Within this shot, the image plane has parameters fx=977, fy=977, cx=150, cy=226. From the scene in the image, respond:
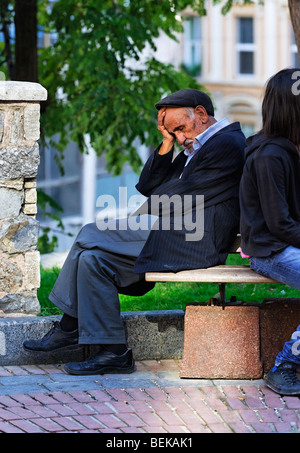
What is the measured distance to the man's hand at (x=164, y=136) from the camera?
5.60 meters

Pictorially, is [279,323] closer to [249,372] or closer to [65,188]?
[249,372]

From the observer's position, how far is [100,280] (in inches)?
211

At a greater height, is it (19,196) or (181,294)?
(19,196)

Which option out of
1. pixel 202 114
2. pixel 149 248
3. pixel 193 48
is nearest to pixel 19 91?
pixel 202 114

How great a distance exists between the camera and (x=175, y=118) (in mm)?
5578

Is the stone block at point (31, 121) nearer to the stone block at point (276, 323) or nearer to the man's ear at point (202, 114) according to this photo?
the man's ear at point (202, 114)

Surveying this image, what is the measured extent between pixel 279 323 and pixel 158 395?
2.73ft

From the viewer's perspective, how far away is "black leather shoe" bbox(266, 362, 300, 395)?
16.3 ft

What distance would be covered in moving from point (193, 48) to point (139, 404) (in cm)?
3072

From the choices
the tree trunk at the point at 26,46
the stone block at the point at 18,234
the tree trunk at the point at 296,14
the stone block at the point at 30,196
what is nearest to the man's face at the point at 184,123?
the stone block at the point at 30,196

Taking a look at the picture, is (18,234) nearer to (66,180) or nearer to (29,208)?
(29,208)

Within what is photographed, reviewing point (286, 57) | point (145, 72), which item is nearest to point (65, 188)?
point (145, 72)

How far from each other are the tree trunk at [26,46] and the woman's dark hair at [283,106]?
649 cm

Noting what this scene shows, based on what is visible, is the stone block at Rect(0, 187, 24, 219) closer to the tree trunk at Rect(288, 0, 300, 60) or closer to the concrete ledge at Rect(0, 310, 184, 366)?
the concrete ledge at Rect(0, 310, 184, 366)
